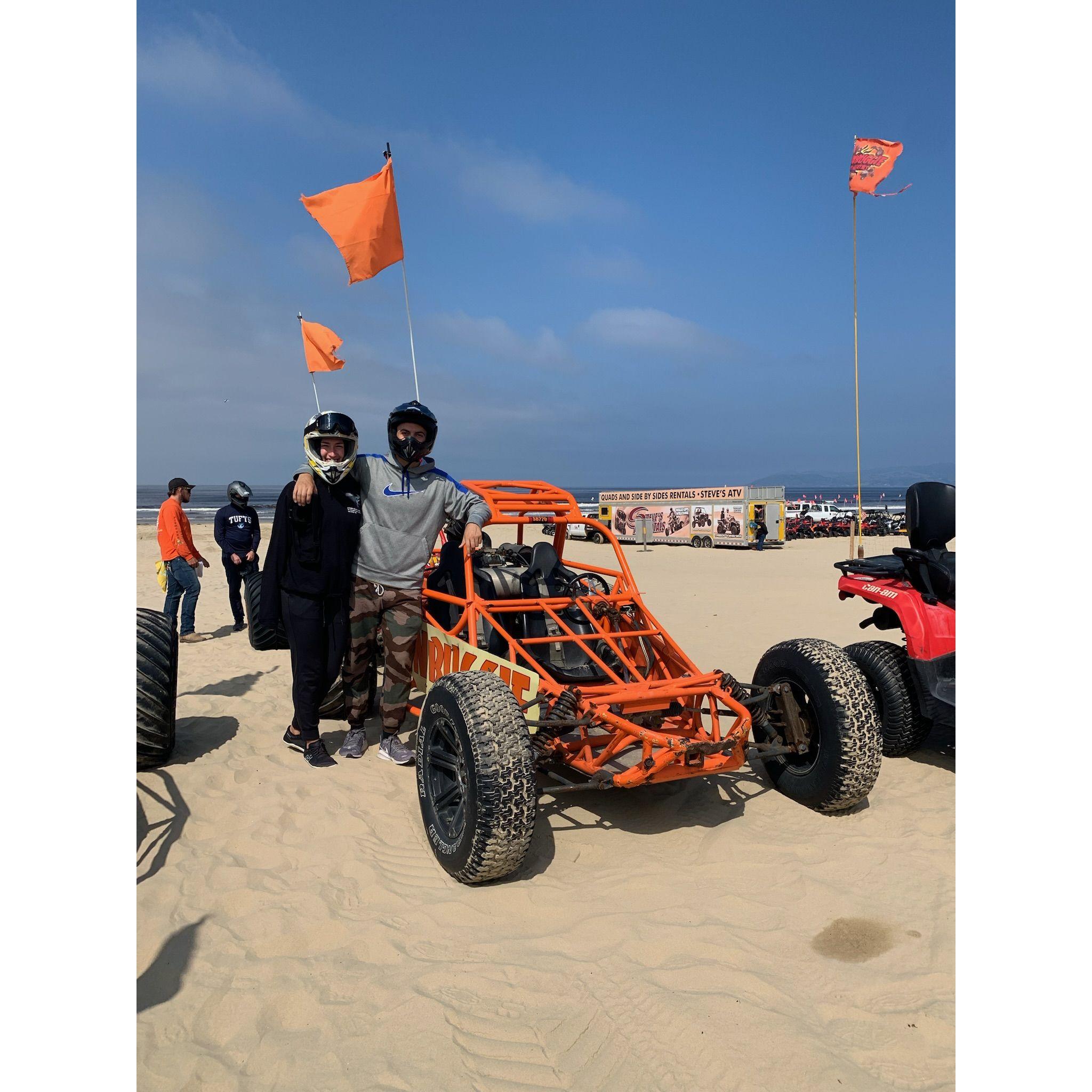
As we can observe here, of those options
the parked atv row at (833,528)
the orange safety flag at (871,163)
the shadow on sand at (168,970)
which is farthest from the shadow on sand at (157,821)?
the parked atv row at (833,528)

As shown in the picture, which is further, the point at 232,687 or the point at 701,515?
the point at 701,515

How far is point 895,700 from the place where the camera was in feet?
15.2

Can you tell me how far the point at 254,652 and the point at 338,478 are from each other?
4.33 metres

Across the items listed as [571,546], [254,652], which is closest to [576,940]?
[254,652]

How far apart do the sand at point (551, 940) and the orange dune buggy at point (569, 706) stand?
28cm

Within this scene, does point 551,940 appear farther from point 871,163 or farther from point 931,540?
point 871,163

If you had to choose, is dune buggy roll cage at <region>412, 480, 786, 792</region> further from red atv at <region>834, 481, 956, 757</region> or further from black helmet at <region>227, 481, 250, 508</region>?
black helmet at <region>227, 481, 250, 508</region>

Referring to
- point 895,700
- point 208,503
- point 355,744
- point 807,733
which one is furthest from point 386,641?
point 208,503

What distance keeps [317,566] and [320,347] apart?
6.31 m

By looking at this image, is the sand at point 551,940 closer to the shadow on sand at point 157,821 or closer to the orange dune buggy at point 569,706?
the shadow on sand at point 157,821

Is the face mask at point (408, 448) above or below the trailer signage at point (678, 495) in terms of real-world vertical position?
below

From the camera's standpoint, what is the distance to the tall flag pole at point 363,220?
7027 millimetres

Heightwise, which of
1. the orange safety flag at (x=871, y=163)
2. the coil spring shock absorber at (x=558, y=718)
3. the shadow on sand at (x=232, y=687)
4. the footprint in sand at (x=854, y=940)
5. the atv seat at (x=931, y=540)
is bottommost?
the footprint in sand at (x=854, y=940)

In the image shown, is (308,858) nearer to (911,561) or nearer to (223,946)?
(223,946)
